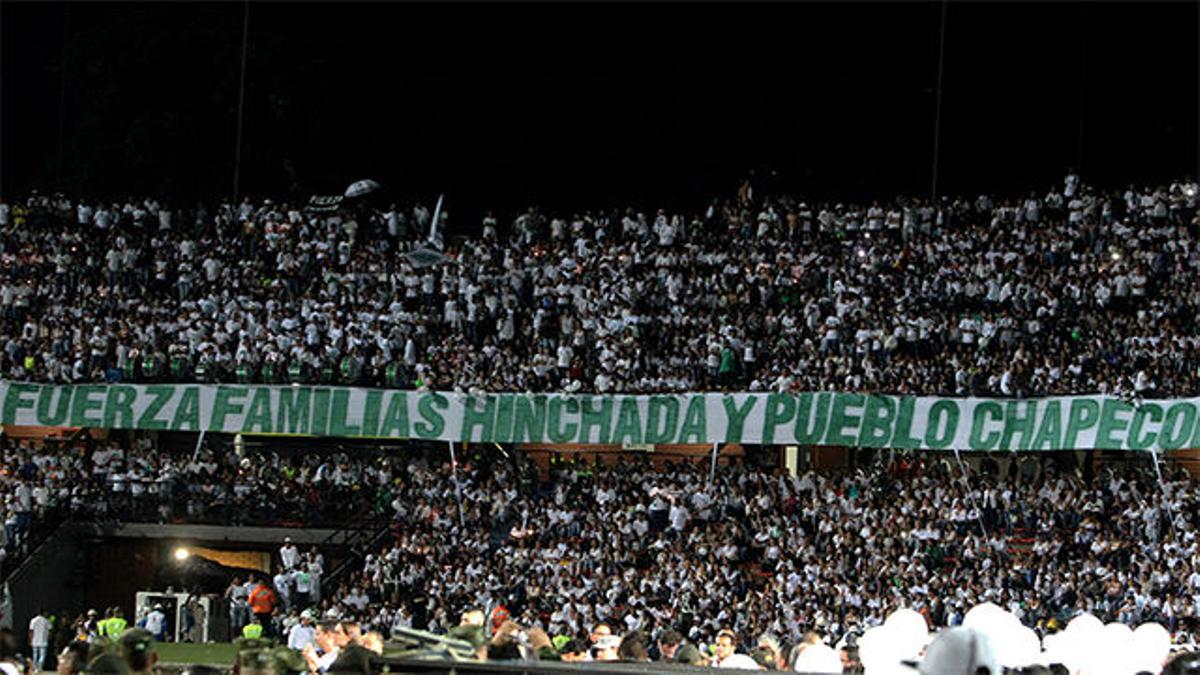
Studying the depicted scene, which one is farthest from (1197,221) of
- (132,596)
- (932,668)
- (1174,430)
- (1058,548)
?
(932,668)

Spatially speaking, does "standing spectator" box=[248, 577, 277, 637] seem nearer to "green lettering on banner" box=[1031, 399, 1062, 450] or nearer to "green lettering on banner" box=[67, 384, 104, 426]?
"green lettering on banner" box=[67, 384, 104, 426]

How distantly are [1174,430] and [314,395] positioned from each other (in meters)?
14.3

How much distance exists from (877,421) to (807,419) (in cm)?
114

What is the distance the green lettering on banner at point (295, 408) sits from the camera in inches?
1313

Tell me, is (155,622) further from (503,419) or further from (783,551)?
(783,551)

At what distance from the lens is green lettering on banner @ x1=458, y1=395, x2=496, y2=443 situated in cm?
3244

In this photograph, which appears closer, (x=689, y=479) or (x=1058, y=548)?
(x=1058, y=548)

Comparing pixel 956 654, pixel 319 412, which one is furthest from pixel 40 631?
pixel 956 654

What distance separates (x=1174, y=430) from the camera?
28062 mm

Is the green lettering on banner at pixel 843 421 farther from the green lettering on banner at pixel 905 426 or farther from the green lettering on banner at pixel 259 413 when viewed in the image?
the green lettering on banner at pixel 259 413

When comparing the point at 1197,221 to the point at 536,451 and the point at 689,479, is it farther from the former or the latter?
the point at 536,451

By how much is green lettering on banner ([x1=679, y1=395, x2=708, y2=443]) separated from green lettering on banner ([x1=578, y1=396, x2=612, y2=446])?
4.22 ft

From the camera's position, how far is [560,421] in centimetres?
3222

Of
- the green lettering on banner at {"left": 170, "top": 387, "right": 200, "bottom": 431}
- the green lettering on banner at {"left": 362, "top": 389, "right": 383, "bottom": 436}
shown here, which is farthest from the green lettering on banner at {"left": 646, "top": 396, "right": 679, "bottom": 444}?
the green lettering on banner at {"left": 170, "top": 387, "right": 200, "bottom": 431}
